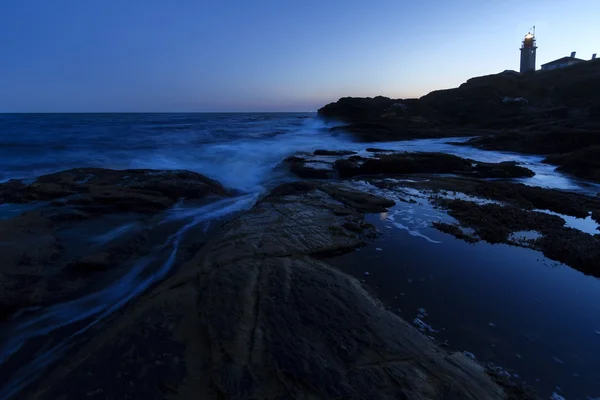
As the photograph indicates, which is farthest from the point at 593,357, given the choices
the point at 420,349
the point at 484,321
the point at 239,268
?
the point at 239,268

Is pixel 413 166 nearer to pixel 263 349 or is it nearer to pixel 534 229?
pixel 534 229

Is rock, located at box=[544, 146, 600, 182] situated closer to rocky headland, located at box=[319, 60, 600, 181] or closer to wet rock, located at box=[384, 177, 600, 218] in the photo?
wet rock, located at box=[384, 177, 600, 218]

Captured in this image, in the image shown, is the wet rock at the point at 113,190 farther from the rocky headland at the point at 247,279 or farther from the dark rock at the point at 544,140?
the dark rock at the point at 544,140

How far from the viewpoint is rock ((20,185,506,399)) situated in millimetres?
2404

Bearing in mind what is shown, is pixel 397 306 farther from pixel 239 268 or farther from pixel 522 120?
pixel 522 120

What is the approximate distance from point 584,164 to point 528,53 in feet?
198

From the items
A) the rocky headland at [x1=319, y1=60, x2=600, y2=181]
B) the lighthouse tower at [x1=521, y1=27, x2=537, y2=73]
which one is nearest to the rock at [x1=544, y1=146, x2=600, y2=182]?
the rocky headland at [x1=319, y1=60, x2=600, y2=181]

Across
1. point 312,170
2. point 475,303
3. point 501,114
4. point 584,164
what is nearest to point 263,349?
point 475,303

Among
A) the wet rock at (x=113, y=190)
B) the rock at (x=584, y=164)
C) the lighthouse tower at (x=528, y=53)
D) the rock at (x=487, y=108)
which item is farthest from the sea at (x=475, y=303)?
the lighthouse tower at (x=528, y=53)

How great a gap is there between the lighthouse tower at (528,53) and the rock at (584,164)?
57.2 m

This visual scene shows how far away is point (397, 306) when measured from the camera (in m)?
3.79

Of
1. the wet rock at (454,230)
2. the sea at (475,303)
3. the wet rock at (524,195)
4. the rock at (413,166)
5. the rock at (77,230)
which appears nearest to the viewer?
the sea at (475,303)

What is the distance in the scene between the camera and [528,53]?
191 feet

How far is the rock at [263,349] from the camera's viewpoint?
7.89 feet
